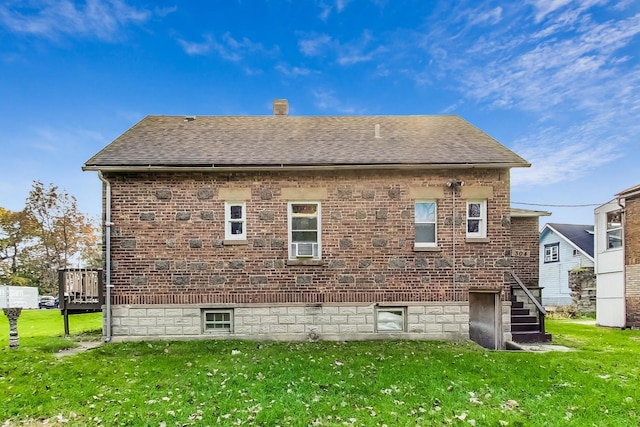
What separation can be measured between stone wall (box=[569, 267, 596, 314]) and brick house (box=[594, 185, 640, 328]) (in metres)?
7.09

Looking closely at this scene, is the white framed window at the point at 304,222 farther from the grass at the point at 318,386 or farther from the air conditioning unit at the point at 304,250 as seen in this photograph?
the grass at the point at 318,386

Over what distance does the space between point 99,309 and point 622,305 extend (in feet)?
61.0

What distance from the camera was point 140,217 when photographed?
11.0m

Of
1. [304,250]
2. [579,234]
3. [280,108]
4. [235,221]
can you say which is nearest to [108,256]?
[235,221]

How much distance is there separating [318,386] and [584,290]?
22530mm

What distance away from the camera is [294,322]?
35.8 ft

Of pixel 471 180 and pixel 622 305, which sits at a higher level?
pixel 471 180

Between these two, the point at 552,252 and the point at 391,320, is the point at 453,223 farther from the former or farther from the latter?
the point at 552,252

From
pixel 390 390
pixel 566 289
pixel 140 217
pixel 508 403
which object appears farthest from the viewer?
pixel 566 289

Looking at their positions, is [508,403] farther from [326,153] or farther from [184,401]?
[326,153]

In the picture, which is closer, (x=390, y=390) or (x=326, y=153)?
(x=390, y=390)

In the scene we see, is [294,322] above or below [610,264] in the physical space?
below

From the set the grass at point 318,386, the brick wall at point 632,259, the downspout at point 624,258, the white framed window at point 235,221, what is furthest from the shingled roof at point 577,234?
the white framed window at point 235,221

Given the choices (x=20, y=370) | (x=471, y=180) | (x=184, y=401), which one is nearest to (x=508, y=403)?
(x=184, y=401)
